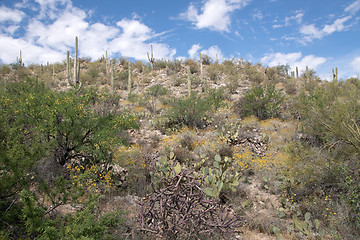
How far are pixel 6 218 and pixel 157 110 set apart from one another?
420 inches

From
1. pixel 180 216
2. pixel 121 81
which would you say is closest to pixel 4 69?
pixel 121 81

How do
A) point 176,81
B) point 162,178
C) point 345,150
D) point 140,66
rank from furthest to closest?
point 140,66
point 176,81
point 345,150
point 162,178

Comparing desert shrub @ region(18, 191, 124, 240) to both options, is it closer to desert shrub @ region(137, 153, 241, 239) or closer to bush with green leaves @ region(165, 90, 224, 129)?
desert shrub @ region(137, 153, 241, 239)

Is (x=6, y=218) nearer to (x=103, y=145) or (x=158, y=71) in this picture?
(x=103, y=145)

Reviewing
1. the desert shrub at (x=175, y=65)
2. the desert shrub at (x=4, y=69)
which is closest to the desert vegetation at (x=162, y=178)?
the desert shrub at (x=175, y=65)

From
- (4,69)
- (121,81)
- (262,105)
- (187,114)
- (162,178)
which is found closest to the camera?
(162,178)

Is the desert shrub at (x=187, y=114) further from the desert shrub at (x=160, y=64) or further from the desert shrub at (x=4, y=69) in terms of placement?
the desert shrub at (x=4, y=69)

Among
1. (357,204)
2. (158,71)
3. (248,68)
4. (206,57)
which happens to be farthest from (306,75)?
(357,204)

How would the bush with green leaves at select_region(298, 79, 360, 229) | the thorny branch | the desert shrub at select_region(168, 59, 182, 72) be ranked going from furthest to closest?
the desert shrub at select_region(168, 59, 182, 72)
the bush with green leaves at select_region(298, 79, 360, 229)
the thorny branch

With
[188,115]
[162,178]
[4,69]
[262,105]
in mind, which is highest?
[4,69]

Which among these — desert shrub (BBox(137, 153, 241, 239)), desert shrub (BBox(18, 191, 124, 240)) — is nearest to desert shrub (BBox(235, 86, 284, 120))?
desert shrub (BBox(137, 153, 241, 239))

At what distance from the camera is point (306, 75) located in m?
22.6

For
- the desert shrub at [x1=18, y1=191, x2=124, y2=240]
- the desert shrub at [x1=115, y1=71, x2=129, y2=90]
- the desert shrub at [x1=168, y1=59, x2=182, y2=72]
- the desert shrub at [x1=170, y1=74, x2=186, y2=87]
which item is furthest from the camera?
the desert shrub at [x1=168, y1=59, x2=182, y2=72]

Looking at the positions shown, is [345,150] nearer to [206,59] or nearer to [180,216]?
[180,216]
